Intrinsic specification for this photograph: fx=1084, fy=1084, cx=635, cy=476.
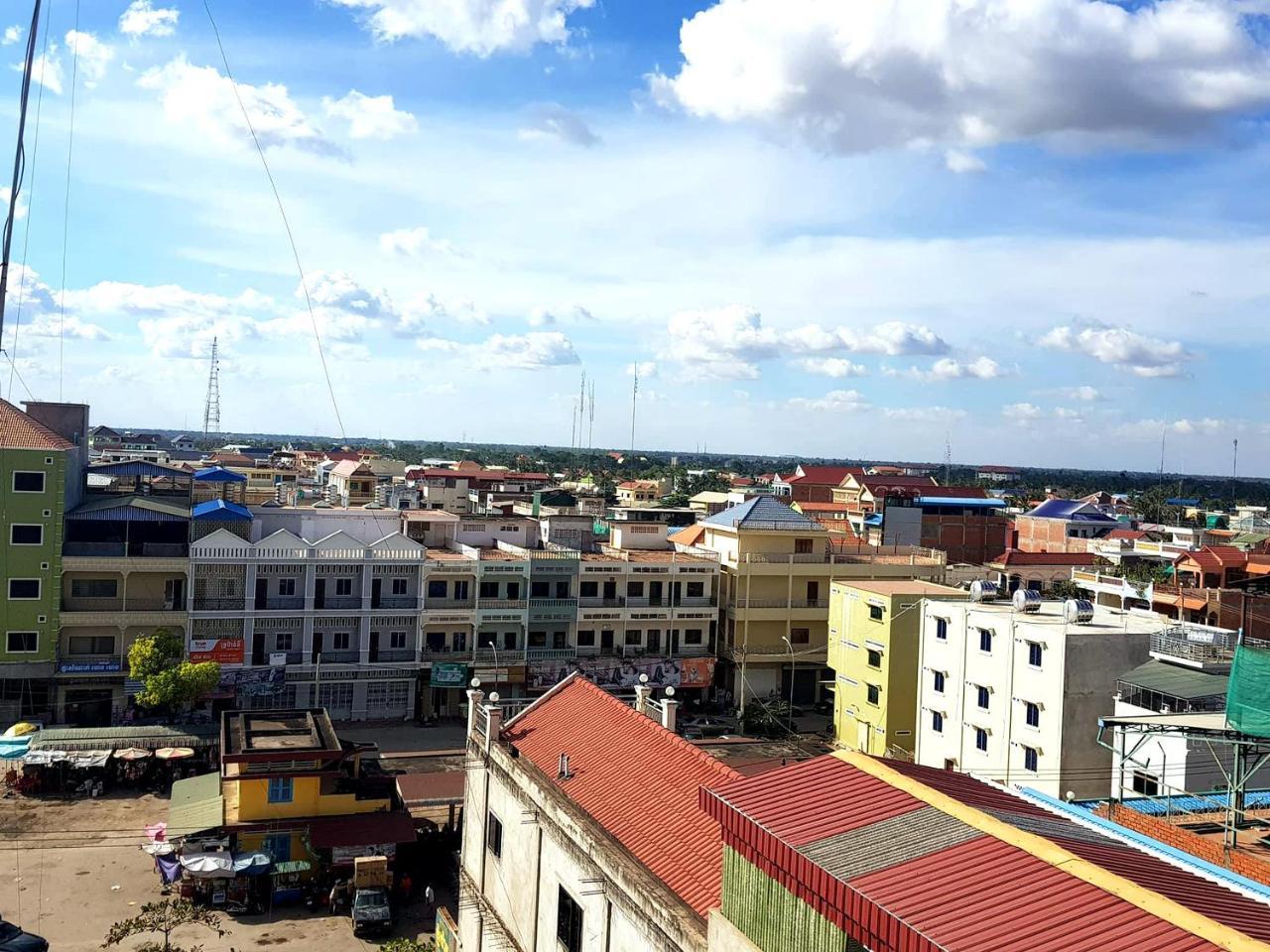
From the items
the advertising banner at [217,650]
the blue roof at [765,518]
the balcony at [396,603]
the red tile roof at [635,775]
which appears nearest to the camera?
the red tile roof at [635,775]

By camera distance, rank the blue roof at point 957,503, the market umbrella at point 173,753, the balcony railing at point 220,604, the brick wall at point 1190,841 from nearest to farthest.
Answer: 1. the brick wall at point 1190,841
2. the market umbrella at point 173,753
3. the balcony railing at point 220,604
4. the blue roof at point 957,503

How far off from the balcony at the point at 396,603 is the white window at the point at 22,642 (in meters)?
11.5

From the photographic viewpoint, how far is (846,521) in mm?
77062

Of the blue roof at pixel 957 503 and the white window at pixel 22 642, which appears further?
the blue roof at pixel 957 503

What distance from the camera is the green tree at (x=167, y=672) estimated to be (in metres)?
35.1

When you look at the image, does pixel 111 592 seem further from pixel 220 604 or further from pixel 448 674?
pixel 448 674

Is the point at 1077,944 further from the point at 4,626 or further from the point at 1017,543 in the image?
the point at 1017,543

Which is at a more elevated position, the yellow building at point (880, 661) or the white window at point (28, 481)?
the white window at point (28, 481)

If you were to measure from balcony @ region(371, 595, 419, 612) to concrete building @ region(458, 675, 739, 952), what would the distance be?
2034 centimetres

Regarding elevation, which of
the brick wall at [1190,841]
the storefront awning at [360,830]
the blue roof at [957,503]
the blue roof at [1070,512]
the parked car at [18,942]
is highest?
the blue roof at [957,503]

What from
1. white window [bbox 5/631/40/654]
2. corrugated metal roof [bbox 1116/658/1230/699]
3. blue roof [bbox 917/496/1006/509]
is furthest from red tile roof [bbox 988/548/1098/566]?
white window [bbox 5/631/40/654]

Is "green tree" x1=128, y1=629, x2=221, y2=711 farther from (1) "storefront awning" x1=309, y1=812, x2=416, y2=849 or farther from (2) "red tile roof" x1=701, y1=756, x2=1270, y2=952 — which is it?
(2) "red tile roof" x1=701, y1=756, x2=1270, y2=952

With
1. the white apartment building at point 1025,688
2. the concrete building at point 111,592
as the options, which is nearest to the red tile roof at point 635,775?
the white apartment building at point 1025,688

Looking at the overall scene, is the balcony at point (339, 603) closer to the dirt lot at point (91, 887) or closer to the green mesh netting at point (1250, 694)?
the dirt lot at point (91, 887)
